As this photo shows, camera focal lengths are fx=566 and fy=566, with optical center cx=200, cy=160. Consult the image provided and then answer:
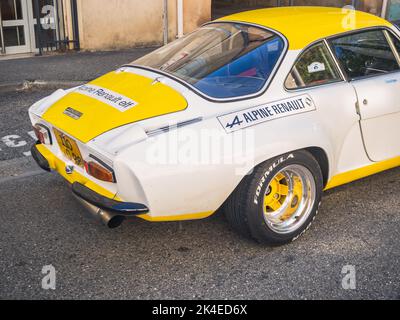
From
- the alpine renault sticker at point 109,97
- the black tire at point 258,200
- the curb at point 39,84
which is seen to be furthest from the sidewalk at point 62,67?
the black tire at point 258,200

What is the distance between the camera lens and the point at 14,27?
10.1 metres

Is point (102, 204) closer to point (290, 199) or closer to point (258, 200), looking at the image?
point (258, 200)

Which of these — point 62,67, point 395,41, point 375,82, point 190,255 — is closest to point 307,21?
point 375,82

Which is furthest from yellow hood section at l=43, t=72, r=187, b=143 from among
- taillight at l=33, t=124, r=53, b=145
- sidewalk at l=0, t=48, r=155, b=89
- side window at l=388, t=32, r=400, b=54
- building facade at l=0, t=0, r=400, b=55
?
building facade at l=0, t=0, r=400, b=55

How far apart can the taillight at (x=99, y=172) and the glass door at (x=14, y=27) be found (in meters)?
7.10

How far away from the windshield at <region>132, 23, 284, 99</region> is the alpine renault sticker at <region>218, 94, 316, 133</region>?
0.57ft

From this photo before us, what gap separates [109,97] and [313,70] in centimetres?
150

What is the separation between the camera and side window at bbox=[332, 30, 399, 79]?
4.38 metres

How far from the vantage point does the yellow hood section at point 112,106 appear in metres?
3.72

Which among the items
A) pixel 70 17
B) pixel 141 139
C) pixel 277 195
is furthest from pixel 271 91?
pixel 70 17

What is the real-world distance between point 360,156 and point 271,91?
3.30ft

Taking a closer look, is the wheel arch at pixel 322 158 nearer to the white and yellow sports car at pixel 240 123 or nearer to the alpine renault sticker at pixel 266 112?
the white and yellow sports car at pixel 240 123

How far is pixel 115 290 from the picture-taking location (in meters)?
3.53
